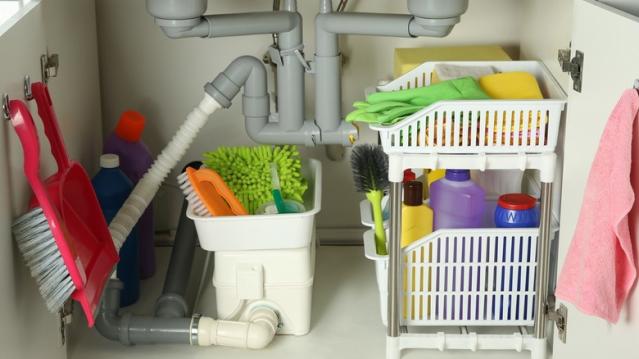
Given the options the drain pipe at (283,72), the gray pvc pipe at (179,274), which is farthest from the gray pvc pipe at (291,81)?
the gray pvc pipe at (179,274)

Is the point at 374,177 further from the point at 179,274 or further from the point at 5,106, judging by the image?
the point at 5,106

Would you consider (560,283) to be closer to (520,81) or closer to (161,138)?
(520,81)

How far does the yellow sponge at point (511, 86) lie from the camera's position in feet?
6.19

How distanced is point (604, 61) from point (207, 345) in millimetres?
963

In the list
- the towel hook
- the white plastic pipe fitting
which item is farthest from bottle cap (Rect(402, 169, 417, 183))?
the towel hook

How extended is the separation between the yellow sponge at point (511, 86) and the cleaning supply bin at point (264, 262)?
41cm

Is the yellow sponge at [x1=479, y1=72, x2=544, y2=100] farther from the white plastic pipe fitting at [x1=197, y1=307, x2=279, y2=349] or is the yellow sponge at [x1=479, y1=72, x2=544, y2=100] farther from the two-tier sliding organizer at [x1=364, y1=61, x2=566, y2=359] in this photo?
the white plastic pipe fitting at [x1=197, y1=307, x2=279, y2=349]

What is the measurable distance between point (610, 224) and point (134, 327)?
3.23 ft

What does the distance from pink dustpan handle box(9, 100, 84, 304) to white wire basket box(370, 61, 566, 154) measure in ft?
1.84

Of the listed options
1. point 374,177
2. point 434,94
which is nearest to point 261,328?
point 374,177

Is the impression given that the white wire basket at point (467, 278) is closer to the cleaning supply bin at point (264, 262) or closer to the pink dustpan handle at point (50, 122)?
the cleaning supply bin at point (264, 262)

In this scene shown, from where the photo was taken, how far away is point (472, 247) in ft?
6.38

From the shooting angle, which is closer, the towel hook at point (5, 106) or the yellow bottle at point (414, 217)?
the towel hook at point (5, 106)

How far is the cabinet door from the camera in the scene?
1420mm
